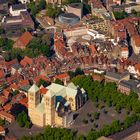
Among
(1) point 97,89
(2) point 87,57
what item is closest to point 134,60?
(2) point 87,57

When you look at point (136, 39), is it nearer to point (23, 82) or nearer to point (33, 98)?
point (23, 82)

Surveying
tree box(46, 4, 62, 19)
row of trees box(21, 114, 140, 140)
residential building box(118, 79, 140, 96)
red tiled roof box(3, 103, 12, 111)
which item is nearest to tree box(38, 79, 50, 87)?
red tiled roof box(3, 103, 12, 111)

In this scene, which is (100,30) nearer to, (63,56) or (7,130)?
(63,56)

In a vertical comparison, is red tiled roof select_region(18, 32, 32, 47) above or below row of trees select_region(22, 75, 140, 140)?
above

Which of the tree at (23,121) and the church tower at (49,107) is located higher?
the church tower at (49,107)

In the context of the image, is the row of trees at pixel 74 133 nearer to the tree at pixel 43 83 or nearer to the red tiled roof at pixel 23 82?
the tree at pixel 43 83

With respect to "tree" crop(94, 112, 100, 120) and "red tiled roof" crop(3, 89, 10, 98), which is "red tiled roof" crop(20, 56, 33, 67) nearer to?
"red tiled roof" crop(3, 89, 10, 98)

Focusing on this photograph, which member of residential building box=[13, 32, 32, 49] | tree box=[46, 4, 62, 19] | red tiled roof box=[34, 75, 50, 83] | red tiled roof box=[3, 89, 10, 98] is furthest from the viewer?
tree box=[46, 4, 62, 19]

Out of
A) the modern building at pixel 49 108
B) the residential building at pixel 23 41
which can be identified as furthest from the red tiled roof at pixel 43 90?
the residential building at pixel 23 41
